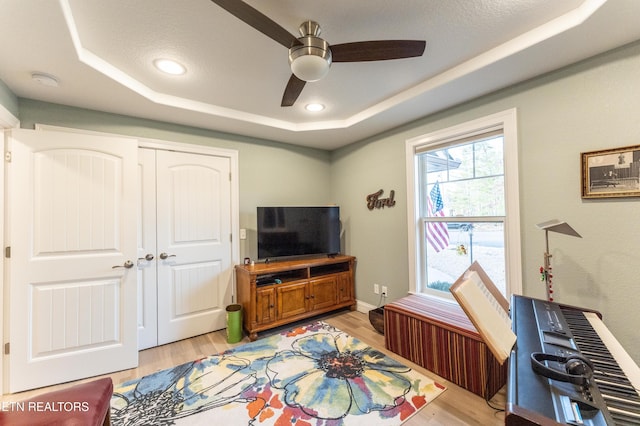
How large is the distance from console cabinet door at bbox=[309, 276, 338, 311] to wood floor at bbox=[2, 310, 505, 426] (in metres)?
0.22

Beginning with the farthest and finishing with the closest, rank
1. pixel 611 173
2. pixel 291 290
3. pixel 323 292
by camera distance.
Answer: pixel 323 292
pixel 291 290
pixel 611 173

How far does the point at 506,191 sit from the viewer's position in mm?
2207

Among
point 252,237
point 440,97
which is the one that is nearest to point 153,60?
point 252,237

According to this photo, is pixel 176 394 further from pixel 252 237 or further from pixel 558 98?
pixel 558 98

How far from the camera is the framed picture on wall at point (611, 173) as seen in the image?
1.64 meters

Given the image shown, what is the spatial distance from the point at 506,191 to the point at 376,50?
5.37ft

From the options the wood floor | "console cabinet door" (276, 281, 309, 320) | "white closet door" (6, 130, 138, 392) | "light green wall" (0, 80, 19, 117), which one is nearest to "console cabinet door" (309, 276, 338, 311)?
"console cabinet door" (276, 281, 309, 320)

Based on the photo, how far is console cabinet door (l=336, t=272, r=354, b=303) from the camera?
3.43 meters

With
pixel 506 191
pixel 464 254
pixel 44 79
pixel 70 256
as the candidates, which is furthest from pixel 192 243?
pixel 506 191

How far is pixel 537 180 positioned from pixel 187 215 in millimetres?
3283

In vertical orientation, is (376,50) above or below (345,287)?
above

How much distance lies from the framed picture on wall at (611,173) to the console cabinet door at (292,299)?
2622mm

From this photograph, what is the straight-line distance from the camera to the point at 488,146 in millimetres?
2412

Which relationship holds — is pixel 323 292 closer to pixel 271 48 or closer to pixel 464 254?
pixel 464 254
